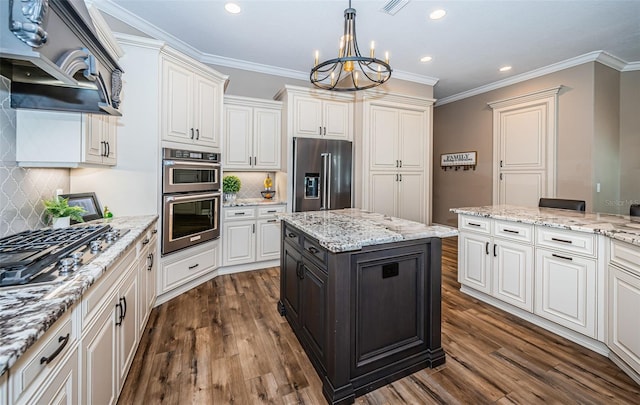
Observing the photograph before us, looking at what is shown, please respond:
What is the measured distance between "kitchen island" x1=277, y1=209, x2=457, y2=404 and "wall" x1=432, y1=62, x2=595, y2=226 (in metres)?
3.73

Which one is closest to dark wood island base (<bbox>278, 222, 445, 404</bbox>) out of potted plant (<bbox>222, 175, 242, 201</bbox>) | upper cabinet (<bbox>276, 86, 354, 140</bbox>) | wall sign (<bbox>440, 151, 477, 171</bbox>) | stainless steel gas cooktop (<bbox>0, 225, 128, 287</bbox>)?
stainless steel gas cooktop (<bbox>0, 225, 128, 287</bbox>)

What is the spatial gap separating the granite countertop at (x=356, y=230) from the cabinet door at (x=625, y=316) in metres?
1.10

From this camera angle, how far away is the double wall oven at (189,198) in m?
2.78

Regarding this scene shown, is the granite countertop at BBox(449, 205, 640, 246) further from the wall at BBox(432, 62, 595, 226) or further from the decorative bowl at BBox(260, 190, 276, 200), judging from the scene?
the decorative bowl at BBox(260, 190, 276, 200)

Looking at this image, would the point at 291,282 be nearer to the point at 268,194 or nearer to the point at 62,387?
the point at 62,387

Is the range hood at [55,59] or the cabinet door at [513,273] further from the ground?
the range hood at [55,59]

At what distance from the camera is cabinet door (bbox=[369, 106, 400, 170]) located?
14.2ft

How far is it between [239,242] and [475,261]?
2851mm

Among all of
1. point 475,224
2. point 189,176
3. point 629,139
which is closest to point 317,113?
point 189,176

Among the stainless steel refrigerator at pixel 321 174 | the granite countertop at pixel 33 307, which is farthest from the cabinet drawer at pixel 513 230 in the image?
the granite countertop at pixel 33 307

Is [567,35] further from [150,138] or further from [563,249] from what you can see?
[150,138]

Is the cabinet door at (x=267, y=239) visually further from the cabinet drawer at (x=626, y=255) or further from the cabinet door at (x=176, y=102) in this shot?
the cabinet drawer at (x=626, y=255)

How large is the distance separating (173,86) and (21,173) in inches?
60.2

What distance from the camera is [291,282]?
92.5 inches
